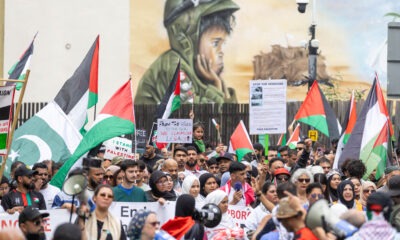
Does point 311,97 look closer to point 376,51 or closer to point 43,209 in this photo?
point 43,209

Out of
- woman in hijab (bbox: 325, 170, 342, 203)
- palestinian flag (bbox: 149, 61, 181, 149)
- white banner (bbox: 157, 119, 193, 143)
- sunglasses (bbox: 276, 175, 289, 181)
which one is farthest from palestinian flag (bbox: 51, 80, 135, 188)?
palestinian flag (bbox: 149, 61, 181, 149)

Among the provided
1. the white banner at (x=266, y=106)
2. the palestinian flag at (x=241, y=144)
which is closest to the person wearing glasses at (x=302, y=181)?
the white banner at (x=266, y=106)

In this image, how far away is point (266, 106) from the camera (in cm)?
2108

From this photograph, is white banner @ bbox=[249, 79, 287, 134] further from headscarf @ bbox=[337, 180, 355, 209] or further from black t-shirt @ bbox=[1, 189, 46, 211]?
black t-shirt @ bbox=[1, 189, 46, 211]

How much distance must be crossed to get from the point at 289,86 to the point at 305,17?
284 centimetres

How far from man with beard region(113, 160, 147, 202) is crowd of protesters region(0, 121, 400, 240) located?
11 mm

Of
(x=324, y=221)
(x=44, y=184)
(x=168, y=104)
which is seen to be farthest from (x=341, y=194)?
(x=168, y=104)

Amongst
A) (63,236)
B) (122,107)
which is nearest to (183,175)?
(122,107)

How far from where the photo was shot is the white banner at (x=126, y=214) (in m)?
12.9

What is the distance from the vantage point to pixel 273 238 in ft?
38.8

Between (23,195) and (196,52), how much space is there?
32.0 metres

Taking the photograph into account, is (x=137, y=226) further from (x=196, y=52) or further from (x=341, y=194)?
(x=196, y=52)

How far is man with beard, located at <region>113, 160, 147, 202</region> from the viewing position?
14.3 m

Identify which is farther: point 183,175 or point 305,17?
point 305,17
